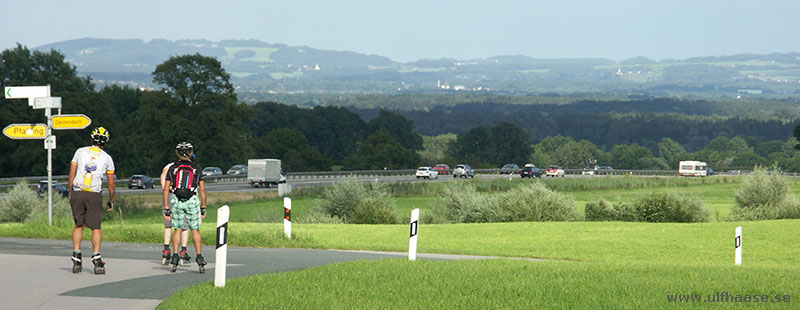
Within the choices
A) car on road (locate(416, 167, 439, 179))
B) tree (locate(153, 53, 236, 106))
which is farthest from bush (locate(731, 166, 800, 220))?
tree (locate(153, 53, 236, 106))

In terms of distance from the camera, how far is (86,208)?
12.6 metres

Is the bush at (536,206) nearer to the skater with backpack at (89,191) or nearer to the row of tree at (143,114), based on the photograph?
the skater with backpack at (89,191)

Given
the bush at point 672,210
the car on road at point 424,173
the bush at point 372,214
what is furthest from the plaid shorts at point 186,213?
the car on road at point 424,173

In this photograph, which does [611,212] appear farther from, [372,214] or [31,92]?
[31,92]

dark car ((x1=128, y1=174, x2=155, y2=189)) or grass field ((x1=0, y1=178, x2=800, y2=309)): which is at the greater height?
grass field ((x1=0, y1=178, x2=800, y2=309))

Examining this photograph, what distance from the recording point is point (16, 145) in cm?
7494

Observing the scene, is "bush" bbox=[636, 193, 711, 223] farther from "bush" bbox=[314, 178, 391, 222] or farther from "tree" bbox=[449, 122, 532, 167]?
"tree" bbox=[449, 122, 532, 167]

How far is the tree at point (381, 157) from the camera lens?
12300cm

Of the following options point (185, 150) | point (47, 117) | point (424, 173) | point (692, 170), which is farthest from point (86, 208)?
point (692, 170)

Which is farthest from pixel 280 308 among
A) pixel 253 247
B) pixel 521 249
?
pixel 521 249

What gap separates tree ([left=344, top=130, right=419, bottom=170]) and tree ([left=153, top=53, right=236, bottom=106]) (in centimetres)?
4111

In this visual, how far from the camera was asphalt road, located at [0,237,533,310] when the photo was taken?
10.5 m

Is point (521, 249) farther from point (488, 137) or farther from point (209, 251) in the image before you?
point (488, 137)

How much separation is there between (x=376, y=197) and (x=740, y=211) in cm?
1421
